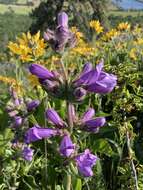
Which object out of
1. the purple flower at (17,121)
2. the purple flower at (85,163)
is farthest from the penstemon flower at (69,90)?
the purple flower at (17,121)

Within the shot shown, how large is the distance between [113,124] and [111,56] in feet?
5.81

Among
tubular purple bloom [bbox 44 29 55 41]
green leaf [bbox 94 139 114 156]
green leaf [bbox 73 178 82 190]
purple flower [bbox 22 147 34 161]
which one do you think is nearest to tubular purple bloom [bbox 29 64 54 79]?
tubular purple bloom [bbox 44 29 55 41]

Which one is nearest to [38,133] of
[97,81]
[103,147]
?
[97,81]

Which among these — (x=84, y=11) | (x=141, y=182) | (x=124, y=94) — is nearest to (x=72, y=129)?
(x=141, y=182)

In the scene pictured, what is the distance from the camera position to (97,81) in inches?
83.8

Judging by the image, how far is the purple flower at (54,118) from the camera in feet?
7.39

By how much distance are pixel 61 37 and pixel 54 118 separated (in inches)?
13.6

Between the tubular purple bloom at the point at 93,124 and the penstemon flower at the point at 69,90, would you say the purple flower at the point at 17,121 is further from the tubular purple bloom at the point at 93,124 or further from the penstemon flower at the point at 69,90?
the tubular purple bloom at the point at 93,124

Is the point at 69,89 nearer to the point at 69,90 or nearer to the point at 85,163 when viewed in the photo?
the point at 69,90

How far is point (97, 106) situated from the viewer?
4.28 m

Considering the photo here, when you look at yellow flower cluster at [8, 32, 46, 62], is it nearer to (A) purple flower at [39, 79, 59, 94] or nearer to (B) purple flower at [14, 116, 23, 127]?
(B) purple flower at [14, 116, 23, 127]

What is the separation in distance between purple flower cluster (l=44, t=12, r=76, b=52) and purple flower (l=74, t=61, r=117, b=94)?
5.2 inches

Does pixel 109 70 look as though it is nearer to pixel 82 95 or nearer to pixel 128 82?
pixel 128 82

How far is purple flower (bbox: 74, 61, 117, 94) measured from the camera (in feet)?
6.91
